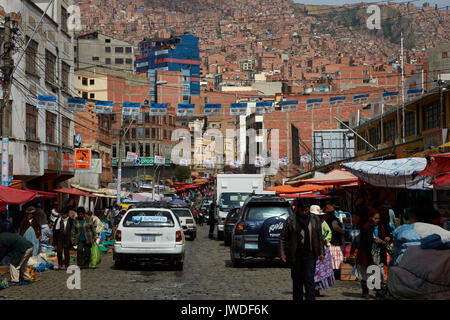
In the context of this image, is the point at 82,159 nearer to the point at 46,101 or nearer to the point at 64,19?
the point at 64,19

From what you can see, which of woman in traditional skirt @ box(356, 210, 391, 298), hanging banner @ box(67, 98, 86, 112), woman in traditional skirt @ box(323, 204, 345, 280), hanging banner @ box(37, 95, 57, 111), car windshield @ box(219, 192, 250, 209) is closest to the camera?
woman in traditional skirt @ box(356, 210, 391, 298)

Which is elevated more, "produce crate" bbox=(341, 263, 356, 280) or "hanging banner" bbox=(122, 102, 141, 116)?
"hanging banner" bbox=(122, 102, 141, 116)

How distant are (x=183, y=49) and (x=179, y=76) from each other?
3923 centimetres

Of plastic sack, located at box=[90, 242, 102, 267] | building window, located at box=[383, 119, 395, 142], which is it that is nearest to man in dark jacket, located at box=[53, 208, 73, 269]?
plastic sack, located at box=[90, 242, 102, 267]

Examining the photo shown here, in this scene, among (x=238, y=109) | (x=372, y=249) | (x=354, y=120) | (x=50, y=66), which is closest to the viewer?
(x=372, y=249)

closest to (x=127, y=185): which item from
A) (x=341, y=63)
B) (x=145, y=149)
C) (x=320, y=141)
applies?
(x=145, y=149)

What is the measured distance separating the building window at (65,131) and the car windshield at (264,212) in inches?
862

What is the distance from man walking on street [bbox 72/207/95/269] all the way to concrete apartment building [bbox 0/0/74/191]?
27.1ft

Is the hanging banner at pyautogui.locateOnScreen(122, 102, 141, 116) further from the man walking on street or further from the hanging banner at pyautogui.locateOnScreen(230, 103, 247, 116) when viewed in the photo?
the man walking on street

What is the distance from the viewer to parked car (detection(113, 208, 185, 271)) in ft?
54.2

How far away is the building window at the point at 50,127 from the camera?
33625mm

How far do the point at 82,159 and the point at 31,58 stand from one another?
9.25 meters

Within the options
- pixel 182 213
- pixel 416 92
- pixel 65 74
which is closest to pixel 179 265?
pixel 182 213

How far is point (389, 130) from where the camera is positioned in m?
41.6
